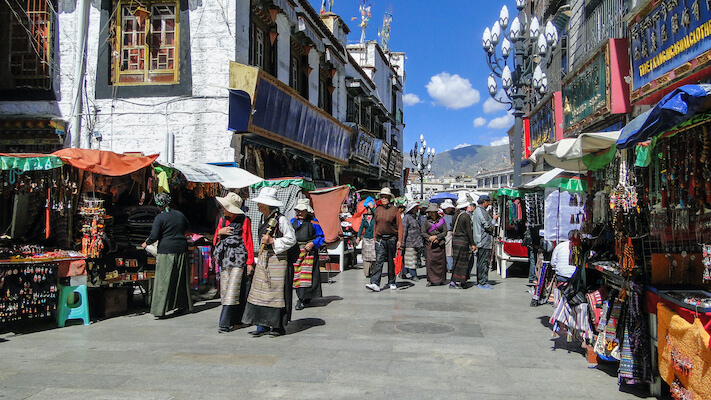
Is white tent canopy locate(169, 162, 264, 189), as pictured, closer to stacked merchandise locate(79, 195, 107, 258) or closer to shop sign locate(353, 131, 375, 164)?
stacked merchandise locate(79, 195, 107, 258)

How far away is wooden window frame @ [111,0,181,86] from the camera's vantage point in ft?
45.3

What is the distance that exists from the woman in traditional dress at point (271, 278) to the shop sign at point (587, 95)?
5.25m

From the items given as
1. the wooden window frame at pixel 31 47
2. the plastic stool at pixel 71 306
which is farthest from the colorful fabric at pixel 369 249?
the wooden window frame at pixel 31 47

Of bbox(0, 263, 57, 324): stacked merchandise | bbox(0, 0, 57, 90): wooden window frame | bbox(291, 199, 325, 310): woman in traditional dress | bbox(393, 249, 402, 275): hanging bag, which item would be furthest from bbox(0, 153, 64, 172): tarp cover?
bbox(0, 0, 57, 90): wooden window frame

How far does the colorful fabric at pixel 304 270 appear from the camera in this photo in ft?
31.1

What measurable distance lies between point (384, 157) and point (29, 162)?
→ 24.3 metres

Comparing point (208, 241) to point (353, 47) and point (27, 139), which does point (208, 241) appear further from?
point (353, 47)

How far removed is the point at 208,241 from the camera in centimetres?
1102

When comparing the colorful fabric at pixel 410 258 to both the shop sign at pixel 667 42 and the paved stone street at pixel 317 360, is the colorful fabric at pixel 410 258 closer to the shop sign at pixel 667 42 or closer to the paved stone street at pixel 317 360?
the paved stone street at pixel 317 360

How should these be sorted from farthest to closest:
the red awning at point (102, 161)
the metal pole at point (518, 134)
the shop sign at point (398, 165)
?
the shop sign at point (398, 165) < the metal pole at point (518, 134) < the red awning at point (102, 161)

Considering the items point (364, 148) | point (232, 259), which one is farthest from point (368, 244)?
point (364, 148)

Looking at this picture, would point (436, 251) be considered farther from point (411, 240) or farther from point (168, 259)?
point (168, 259)

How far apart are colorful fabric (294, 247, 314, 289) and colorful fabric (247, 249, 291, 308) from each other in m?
2.15

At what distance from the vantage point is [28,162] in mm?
7828
